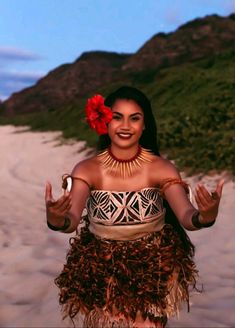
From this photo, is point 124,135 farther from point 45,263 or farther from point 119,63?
point 119,63

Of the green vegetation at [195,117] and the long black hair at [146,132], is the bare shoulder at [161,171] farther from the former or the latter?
the green vegetation at [195,117]

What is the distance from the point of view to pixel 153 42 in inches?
1276

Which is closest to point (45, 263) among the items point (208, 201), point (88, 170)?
point (88, 170)

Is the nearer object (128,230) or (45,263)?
(128,230)

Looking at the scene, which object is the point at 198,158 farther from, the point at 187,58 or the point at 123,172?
the point at 187,58

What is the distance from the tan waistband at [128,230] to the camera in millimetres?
2818

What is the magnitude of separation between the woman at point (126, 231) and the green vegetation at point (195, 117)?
4.93m

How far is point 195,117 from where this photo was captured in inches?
480

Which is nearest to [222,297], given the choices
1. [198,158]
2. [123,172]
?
[123,172]

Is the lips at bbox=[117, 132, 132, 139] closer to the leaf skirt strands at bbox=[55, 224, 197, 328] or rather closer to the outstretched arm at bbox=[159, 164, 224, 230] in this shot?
the outstretched arm at bbox=[159, 164, 224, 230]

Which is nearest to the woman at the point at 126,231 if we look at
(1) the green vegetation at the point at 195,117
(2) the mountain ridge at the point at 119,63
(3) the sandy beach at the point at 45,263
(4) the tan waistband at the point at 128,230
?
(4) the tan waistband at the point at 128,230

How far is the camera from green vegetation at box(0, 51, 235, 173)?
31.7 feet

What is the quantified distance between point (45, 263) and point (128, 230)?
2.40 meters

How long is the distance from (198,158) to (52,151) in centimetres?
618
